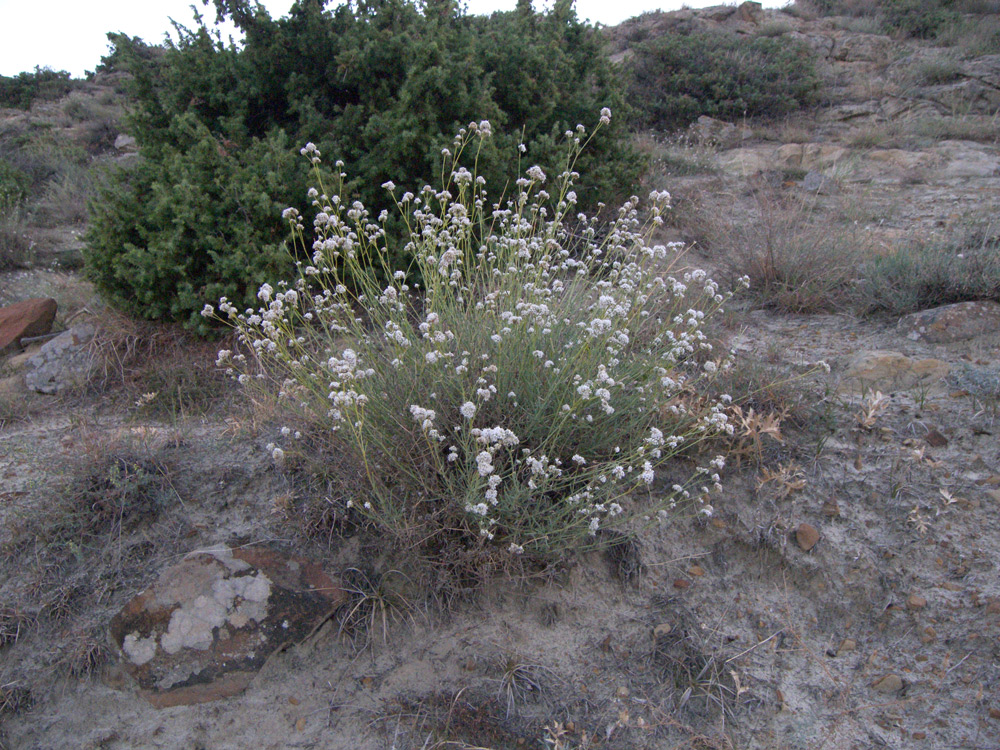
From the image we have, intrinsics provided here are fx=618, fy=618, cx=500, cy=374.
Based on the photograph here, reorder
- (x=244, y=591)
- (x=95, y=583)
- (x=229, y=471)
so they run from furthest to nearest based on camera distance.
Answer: (x=229, y=471)
(x=95, y=583)
(x=244, y=591)

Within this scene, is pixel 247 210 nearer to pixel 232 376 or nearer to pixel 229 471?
pixel 232 376

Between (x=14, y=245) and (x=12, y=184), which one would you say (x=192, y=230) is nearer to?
(x=14, y=245)

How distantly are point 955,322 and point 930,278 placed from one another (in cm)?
45

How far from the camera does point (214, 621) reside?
2490 millimetres

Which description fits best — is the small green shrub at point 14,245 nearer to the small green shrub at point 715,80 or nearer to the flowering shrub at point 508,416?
the flowering shrub at point 508,416

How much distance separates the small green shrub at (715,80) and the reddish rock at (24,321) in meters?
8.86

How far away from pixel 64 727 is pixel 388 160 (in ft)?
12.3

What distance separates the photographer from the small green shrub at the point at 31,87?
15180 mm

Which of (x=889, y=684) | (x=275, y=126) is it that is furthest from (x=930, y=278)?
(x=275, y=126)

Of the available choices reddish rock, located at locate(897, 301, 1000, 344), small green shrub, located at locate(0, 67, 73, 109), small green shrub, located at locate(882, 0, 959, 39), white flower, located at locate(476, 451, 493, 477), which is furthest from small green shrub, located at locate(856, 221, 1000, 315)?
small green shrub, located at locate(0, 67, 73, 109)

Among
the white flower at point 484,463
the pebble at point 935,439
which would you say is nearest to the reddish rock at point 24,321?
→ the white flower at point 484,463

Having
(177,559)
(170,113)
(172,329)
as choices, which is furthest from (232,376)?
(170,113)

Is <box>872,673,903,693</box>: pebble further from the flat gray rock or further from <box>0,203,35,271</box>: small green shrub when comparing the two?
<box>0,203,35,271</box>: small green shrub

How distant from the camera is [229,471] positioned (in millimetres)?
3275
